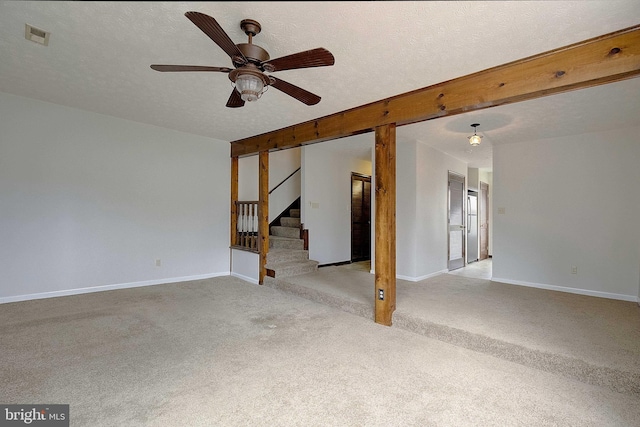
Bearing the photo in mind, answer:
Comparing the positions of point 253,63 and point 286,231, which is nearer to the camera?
point 253,63

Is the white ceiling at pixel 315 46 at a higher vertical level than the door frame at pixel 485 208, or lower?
higher

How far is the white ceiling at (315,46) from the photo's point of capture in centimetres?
206

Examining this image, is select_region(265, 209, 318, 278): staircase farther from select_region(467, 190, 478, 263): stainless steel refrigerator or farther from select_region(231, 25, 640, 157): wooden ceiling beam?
select_region(467, 190, 478, 263): stainless steel refrigerator

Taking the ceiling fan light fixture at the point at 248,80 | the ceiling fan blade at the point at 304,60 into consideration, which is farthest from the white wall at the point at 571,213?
the ceiling fan light fixture at the point at 248,80

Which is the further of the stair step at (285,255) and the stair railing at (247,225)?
the stair railing at (247,225)

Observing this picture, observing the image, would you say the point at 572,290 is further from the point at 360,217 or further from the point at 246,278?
the point at 246,278

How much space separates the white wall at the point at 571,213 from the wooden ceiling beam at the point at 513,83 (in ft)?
8.97

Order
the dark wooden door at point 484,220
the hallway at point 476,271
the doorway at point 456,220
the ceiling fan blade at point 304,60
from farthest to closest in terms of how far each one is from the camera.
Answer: the dark wooden door at point 484,220, the doorway at point 456,220, the hallway at point 476,271, the ceiling fan blade at point 304,60

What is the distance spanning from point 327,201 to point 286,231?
1.03m

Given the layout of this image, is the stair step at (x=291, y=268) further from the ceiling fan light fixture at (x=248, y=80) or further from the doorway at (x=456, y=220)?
the ceiling fan light fixture at (x=248, y=80)

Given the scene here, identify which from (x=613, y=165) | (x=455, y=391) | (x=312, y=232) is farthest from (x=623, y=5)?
(x=312, y=232)

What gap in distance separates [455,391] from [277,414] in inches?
49.5

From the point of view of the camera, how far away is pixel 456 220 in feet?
20.8

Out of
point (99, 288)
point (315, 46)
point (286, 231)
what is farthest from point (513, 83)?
point (99, 288)
